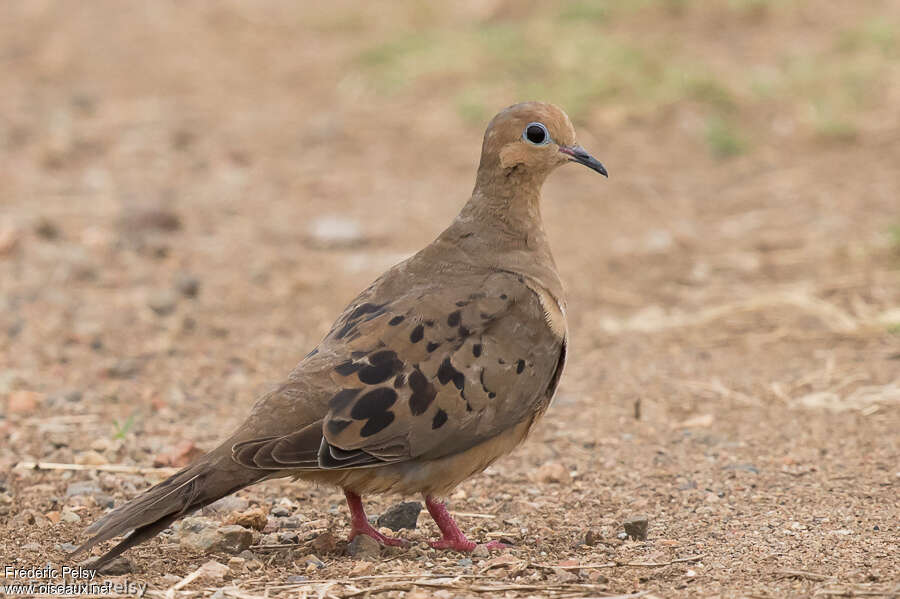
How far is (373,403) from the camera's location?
159 inches

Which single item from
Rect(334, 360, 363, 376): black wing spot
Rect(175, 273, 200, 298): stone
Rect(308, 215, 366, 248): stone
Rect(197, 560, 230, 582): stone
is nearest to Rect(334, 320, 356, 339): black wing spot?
Rect(334, 360, 363, 376): black wing spot

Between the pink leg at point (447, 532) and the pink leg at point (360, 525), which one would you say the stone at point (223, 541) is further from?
the pink leg at point (447, 532)

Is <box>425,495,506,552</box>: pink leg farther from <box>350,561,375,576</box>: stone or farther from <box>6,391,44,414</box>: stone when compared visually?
<box>6,391,44,414</box>: stone

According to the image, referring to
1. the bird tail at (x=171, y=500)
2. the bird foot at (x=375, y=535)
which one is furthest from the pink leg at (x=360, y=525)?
the bird tail at (x=171, y=500)

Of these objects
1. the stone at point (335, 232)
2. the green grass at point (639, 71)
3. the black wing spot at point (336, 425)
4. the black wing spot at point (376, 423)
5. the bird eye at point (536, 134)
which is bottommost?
the black wing spot at point (336, 425)

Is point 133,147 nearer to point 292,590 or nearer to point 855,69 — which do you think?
point 855,69

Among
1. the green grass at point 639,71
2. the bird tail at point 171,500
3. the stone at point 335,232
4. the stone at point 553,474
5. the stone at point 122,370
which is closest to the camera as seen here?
the bird tail at point 171,500

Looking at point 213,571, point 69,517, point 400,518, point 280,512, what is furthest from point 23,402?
point 213,571

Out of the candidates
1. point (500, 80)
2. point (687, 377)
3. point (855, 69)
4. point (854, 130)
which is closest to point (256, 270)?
point (687, 377)

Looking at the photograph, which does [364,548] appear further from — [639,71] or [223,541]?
[639,71]

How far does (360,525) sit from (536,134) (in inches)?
60.8

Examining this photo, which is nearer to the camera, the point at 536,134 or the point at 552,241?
the point at 536,134

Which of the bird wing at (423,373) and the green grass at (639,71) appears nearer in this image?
the bird wing at (423,373)

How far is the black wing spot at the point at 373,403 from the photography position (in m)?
3.99
